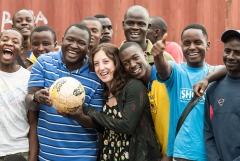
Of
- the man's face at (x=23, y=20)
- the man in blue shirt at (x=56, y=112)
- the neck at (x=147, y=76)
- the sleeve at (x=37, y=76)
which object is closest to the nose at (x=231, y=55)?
the neck at (x=147, y=76)

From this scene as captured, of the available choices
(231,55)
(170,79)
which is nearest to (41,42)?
(170,79)

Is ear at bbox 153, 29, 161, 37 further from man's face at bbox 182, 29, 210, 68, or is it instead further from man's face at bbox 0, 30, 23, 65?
man's face at bbox 0, 30, 23, 65

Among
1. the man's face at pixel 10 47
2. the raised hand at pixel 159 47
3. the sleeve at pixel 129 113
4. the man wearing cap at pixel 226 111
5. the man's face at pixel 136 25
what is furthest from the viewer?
the man's face at pixel 136 25

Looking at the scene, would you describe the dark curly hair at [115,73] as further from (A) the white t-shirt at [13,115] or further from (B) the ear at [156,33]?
(B) the ear at [156,33]

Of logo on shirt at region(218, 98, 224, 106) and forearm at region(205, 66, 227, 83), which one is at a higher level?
forearm at region(205, 66, 227, 83)

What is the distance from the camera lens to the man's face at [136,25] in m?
4.77

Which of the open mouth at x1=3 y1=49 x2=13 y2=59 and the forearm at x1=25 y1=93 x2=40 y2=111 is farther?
the open mouth at x1=3 y1=49 x2=13 y2=59

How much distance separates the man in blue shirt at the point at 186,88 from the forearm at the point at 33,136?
1.19 meters

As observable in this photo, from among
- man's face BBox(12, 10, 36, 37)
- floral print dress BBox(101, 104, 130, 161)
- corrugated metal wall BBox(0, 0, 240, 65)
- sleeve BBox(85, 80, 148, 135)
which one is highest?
corrugated metal wall BBox(0, 0, 240, 65)

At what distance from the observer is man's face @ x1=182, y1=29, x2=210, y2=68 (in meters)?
3.88

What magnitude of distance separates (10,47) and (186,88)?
1.69 metres

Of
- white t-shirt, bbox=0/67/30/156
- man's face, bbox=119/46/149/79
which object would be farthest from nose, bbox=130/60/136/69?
white t-shirt, bbox=0/67/30/156

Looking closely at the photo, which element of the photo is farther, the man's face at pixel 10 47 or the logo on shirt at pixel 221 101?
the man's face at pixel 10 47

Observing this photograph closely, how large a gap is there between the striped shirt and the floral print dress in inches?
4.4
